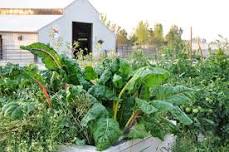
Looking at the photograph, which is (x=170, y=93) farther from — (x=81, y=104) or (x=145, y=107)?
(x=81, y=104)

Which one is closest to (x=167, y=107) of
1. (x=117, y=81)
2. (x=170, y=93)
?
(x=170, y=93)

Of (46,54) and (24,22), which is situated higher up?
(24,22)

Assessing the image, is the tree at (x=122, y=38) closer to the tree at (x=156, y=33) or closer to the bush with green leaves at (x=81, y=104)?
the tree at (x=156, y=33)

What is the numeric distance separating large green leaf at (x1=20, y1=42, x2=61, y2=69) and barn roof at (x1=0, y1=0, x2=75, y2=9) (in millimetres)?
26079

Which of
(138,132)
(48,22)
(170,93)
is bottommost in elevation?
(138,132)

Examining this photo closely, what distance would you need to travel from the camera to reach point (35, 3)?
30516 mm

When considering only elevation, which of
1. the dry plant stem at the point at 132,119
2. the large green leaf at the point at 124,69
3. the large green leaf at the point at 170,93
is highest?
the large green leaf at the point at 124,69

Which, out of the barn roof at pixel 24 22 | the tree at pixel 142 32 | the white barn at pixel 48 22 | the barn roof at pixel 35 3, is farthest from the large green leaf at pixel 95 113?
the tree at pixel 142 32

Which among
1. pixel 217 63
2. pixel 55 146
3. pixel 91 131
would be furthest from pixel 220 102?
pixel 55 146

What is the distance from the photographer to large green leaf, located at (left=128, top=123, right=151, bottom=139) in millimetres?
3121

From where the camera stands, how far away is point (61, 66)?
10.8 feet

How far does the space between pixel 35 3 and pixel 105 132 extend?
2888 centimetres

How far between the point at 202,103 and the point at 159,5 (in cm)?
908

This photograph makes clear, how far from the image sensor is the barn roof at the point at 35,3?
95.8 feet
